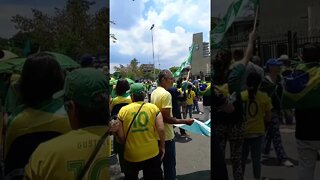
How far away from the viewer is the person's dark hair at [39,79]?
175 cm

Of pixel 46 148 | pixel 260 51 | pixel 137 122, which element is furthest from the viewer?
pixel 137 122

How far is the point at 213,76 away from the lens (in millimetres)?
1936

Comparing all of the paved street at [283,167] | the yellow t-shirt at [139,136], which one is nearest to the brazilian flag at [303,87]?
the paved street at [283,167]

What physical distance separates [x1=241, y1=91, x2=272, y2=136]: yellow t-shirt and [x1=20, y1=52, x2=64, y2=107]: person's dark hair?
3.01ft

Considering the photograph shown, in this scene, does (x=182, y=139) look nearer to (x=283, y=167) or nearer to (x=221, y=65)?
(x=283, y=167)

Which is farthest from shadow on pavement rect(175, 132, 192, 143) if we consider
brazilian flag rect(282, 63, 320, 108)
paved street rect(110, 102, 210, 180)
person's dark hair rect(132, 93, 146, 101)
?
brazilian flag rect(282, 63, 320, 108)

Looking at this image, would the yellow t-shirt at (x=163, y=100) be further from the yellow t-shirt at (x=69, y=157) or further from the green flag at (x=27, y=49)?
the green flag at (x=27, y=49)

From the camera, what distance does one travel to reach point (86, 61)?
184cm

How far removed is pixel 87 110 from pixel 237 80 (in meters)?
0.75

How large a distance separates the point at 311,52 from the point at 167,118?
9.74 ft

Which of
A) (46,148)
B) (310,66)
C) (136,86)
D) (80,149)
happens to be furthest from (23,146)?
(136,86)

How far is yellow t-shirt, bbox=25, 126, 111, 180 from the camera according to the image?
5.67ft

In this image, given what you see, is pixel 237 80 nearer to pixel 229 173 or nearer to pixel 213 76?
pixel 213 76

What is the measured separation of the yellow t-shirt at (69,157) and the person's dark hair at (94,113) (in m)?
0.03
